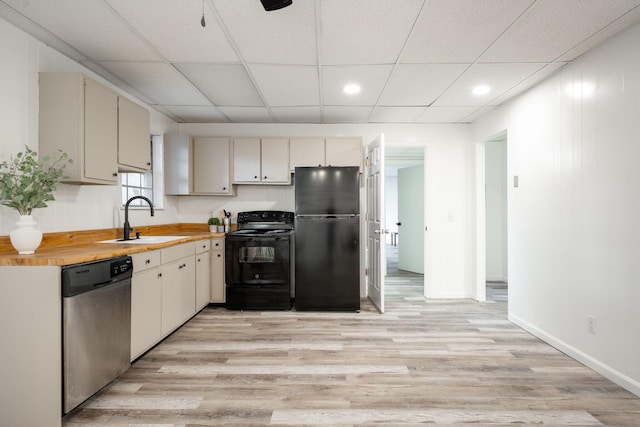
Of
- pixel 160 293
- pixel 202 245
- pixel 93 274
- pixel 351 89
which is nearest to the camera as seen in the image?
pixel 93 274

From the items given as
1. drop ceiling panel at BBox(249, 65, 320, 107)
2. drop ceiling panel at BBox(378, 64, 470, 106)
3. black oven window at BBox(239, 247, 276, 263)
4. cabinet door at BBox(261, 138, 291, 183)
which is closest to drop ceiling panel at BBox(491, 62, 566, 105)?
drop ceiling panel at BBox(378, 64, 470, 106)

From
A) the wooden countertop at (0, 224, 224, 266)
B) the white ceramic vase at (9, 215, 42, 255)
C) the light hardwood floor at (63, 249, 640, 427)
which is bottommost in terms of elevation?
the light hardwood floor at (63, 249, 640, 427)

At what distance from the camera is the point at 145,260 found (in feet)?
8.37

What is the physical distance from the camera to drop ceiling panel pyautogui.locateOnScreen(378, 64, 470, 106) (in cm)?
284

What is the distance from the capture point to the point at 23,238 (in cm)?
194

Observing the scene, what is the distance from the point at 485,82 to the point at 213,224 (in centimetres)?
343

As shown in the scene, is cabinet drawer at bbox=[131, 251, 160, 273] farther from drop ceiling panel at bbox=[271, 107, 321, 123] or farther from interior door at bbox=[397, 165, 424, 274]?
interior door at bbox=[397, 165, 424, 274]

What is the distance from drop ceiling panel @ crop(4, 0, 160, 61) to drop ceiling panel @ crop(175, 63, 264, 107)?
0.35 meters

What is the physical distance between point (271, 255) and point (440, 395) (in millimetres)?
2338

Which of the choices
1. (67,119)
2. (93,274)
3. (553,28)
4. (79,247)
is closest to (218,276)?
(79,247)

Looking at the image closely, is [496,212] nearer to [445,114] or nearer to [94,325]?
[445,114]

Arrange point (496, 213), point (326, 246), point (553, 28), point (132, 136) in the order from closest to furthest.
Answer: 1. point (553, 28)
2. point (132, 136)
3. point (326, 246)
4. point (496, 213)

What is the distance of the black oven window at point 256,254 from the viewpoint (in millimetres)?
3922

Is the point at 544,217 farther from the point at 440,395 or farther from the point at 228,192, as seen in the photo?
the point at 228,192
